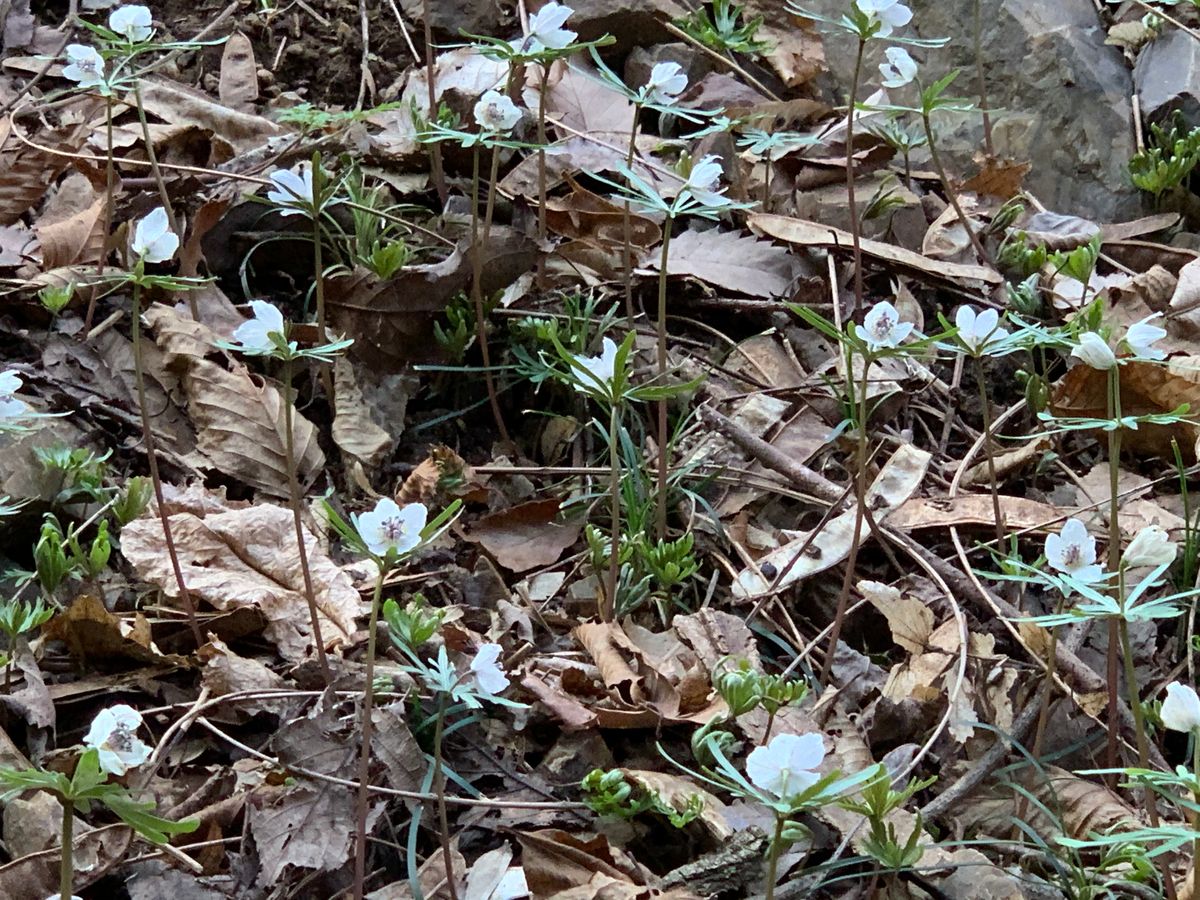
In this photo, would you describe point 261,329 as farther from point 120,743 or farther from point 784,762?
point 784,762

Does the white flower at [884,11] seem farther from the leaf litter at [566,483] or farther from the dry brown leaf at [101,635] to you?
the dry brown leaf at [101,635]

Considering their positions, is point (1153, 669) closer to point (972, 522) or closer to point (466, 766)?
point (972, 522)

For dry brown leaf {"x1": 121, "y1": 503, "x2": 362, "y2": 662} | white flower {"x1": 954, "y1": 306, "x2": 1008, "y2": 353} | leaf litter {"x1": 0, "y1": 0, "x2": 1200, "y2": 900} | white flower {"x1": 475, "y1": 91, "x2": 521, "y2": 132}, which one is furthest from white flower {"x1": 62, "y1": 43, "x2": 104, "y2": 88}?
white flower {"x1": 954, "y1": 306, "x2": 1008, "y2": 353}

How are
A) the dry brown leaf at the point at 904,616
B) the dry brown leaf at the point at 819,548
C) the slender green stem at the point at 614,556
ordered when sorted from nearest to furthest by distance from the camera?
the slender green stem at the point at 614,556 → the dry brown leaf at the point at 904,616 → the dry brown leaf at the point at 819,548

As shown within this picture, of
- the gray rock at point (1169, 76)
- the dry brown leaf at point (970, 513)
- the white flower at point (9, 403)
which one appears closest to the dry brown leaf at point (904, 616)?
the dry brown leaf at point (970, 513)

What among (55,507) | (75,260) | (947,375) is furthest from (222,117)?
(947,375)

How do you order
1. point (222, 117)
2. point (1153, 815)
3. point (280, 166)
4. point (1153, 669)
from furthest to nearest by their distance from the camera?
point (222, 117), point (280, 166), point (1153, 669), point (1153, 815)
